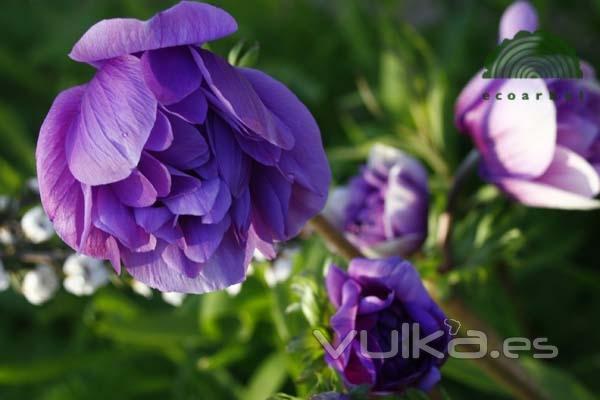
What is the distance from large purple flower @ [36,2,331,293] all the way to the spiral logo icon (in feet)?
0.77

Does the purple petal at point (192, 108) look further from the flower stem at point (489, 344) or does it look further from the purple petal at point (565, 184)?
the purple petal at point (565, 184)

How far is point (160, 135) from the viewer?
438 mm

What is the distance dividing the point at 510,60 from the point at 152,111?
0.34 meters

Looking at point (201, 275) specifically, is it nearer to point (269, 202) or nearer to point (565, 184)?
point (269, 202)

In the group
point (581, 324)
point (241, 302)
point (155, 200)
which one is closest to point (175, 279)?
point (155, 200)

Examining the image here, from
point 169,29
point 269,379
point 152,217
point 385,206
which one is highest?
point 169,29

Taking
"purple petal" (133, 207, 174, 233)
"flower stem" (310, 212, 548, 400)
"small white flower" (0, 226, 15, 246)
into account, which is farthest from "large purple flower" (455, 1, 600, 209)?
"small white flower" (0, 226, 15, 246)

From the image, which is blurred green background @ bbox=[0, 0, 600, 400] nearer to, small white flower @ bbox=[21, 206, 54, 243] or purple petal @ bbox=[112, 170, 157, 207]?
small white flower @ bbox=[21, 206, 54, 243]

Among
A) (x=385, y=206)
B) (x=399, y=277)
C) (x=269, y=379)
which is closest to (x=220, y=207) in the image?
(x=399, y=277)

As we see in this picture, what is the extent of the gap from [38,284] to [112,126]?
1.12 ft

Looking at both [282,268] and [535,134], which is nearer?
[535,134]

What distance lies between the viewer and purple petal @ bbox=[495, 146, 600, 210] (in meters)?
0.63

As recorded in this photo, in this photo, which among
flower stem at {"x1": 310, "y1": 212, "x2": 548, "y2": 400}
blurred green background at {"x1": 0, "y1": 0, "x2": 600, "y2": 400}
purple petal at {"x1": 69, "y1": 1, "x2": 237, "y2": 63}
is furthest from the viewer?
blurred green background at {"x1": 0, "y1": 0, "x2": 600, "y2": 400}

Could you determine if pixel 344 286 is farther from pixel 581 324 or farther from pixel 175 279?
pixel 581 324
